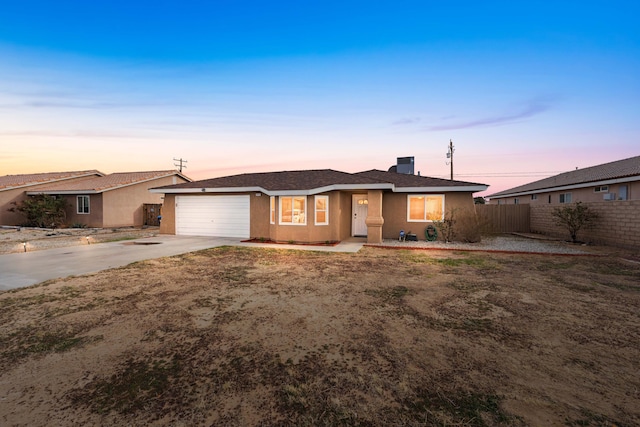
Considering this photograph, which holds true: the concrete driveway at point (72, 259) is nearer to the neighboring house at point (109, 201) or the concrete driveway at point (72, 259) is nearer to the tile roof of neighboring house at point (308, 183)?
the tile roof of neighboring house at point (308, 183)

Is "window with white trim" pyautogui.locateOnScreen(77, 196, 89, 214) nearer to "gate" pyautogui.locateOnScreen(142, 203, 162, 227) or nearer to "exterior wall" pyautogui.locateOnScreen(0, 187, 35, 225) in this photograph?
"gate" pyautogui.locateOnScreen(142, 203, 162, 227)

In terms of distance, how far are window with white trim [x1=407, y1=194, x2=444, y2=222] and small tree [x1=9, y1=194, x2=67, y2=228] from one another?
2577 centimetres

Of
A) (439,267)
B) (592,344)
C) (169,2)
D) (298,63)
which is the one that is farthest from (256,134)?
(592,344)

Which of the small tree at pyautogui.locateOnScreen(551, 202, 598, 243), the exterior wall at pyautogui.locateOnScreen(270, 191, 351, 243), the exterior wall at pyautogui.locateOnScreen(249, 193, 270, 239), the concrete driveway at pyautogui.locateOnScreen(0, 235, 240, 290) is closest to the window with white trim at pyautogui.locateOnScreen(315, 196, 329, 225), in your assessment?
the exterior wall at pyautogui.locateOnScreen(270, 191, 351, 243)

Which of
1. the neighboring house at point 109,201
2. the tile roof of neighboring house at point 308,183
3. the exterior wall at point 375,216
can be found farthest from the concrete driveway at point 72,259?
the neighboring house at point 109,201

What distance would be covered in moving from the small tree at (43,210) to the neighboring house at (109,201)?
0.48 metres

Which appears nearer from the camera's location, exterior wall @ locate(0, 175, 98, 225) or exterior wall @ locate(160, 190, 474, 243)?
exterior wall @ locate(160, 190, 474, 243)

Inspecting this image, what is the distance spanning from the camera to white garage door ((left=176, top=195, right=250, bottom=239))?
14.8 metres

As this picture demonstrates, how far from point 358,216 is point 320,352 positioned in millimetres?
12457

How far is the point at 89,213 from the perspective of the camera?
20.7 meters

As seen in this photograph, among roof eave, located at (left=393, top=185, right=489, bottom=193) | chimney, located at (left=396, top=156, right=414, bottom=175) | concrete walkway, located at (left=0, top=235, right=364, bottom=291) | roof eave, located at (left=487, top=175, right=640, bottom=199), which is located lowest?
concrete walkway, located at (left=0, top=235, right=364, bottom=291)

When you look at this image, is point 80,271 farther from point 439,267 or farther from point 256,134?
point 256,134

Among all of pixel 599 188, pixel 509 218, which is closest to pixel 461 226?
pixel 509 218

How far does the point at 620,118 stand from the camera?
1633 centimetres
